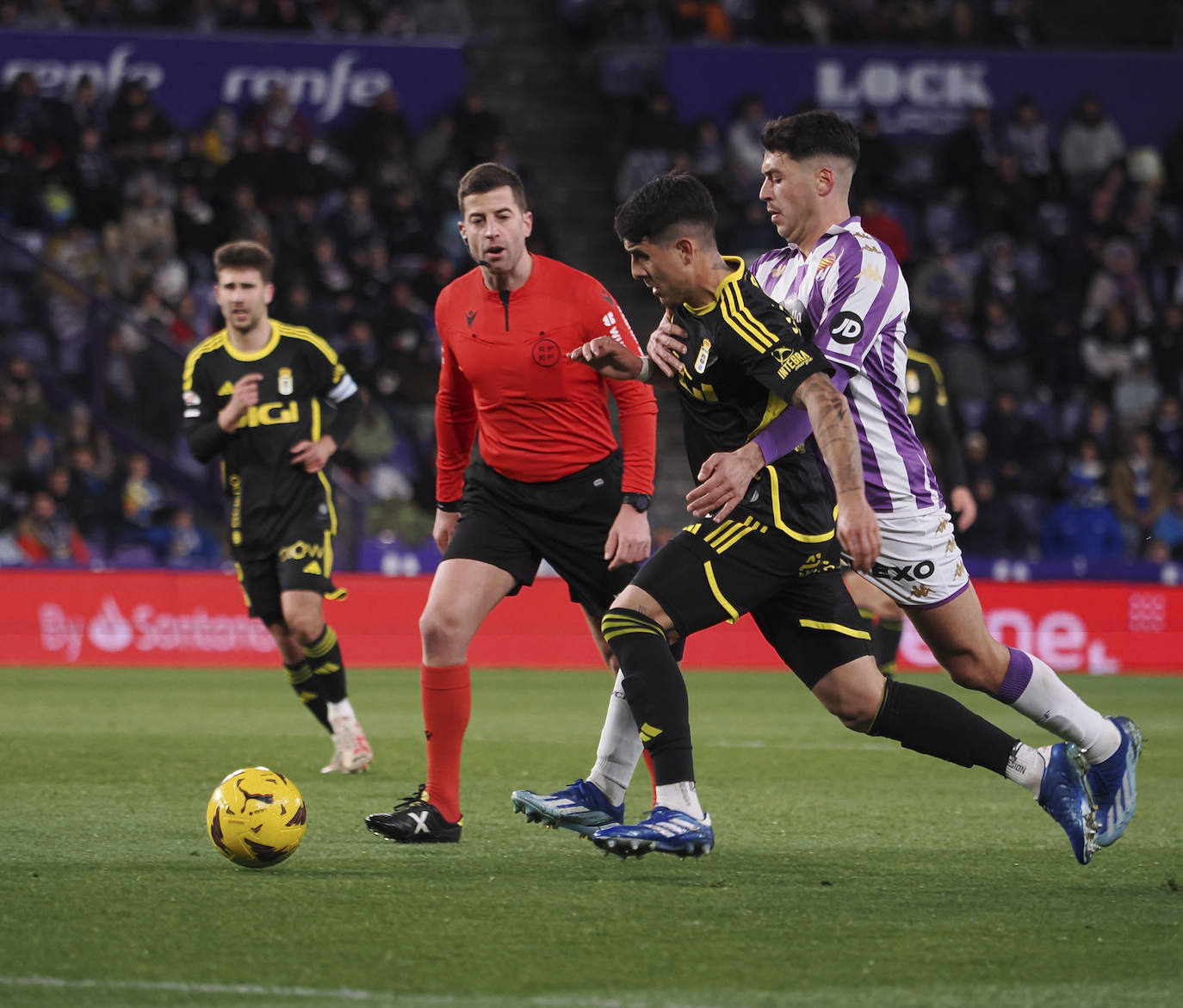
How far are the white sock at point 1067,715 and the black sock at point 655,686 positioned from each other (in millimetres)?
1120

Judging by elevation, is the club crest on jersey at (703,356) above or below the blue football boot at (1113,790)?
above

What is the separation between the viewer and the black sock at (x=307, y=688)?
8367 mm

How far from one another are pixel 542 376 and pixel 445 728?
4.16 ft

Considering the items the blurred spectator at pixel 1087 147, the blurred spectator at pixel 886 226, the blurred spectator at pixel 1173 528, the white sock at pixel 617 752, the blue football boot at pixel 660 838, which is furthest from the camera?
the blurred spectator at pixel 1087 147

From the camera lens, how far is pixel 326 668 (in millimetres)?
8305

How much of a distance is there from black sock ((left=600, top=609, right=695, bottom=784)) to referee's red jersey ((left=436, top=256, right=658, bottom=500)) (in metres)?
0.90

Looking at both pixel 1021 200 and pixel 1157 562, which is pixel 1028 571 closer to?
pixel 1157 562

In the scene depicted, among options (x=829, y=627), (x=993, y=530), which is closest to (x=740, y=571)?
(x=829, y=627)

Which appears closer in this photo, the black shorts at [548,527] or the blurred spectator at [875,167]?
the black shorts at [548,527]

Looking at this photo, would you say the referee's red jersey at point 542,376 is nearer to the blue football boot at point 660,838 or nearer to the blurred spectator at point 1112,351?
the blue football boot at point 660,838

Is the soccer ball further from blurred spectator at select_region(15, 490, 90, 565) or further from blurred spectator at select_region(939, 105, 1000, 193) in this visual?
blurred spectator at select_region(939, 105, 1000, 193)

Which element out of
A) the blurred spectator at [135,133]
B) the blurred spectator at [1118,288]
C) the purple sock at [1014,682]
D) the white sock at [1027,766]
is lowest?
the white sock at [1027,766]

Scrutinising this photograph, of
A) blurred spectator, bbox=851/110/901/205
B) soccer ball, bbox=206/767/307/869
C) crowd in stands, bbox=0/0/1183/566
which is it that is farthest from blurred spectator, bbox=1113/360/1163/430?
soccer ball, bbox=206/767/307/869

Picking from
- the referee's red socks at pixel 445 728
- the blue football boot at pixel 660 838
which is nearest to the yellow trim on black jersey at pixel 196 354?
the referee's red socks at pixel 445 728
